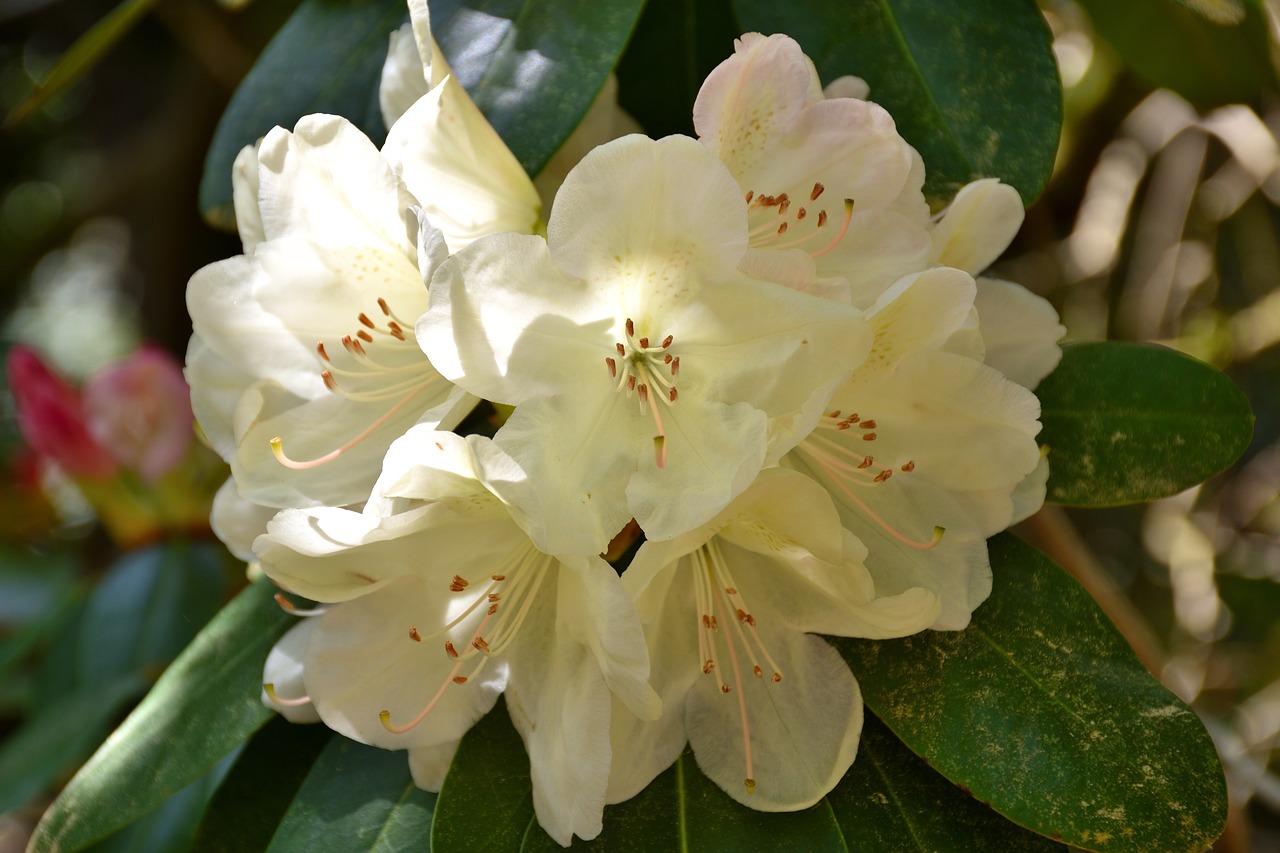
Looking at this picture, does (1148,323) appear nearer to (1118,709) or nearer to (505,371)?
(1118,709)

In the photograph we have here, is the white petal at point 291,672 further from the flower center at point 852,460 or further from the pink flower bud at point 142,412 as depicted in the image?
the pink flower bud at point 142,412

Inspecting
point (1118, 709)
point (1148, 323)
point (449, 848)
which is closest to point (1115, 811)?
point (1118, 709)

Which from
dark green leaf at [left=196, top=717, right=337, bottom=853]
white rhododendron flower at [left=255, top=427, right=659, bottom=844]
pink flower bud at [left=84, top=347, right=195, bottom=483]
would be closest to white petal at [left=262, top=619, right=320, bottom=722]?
white rhododendron flower at [left=255, top=427, right=659, bottom=844]

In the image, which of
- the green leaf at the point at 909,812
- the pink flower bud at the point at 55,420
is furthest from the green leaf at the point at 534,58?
the pink flower bud at the point at 55,420

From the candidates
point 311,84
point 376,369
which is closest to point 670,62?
point 311,84

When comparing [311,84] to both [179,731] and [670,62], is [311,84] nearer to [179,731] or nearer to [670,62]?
[670,62]

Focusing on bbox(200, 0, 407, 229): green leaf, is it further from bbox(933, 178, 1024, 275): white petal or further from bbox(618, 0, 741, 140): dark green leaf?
bbox(933, 178, 1024, 275): white petal
